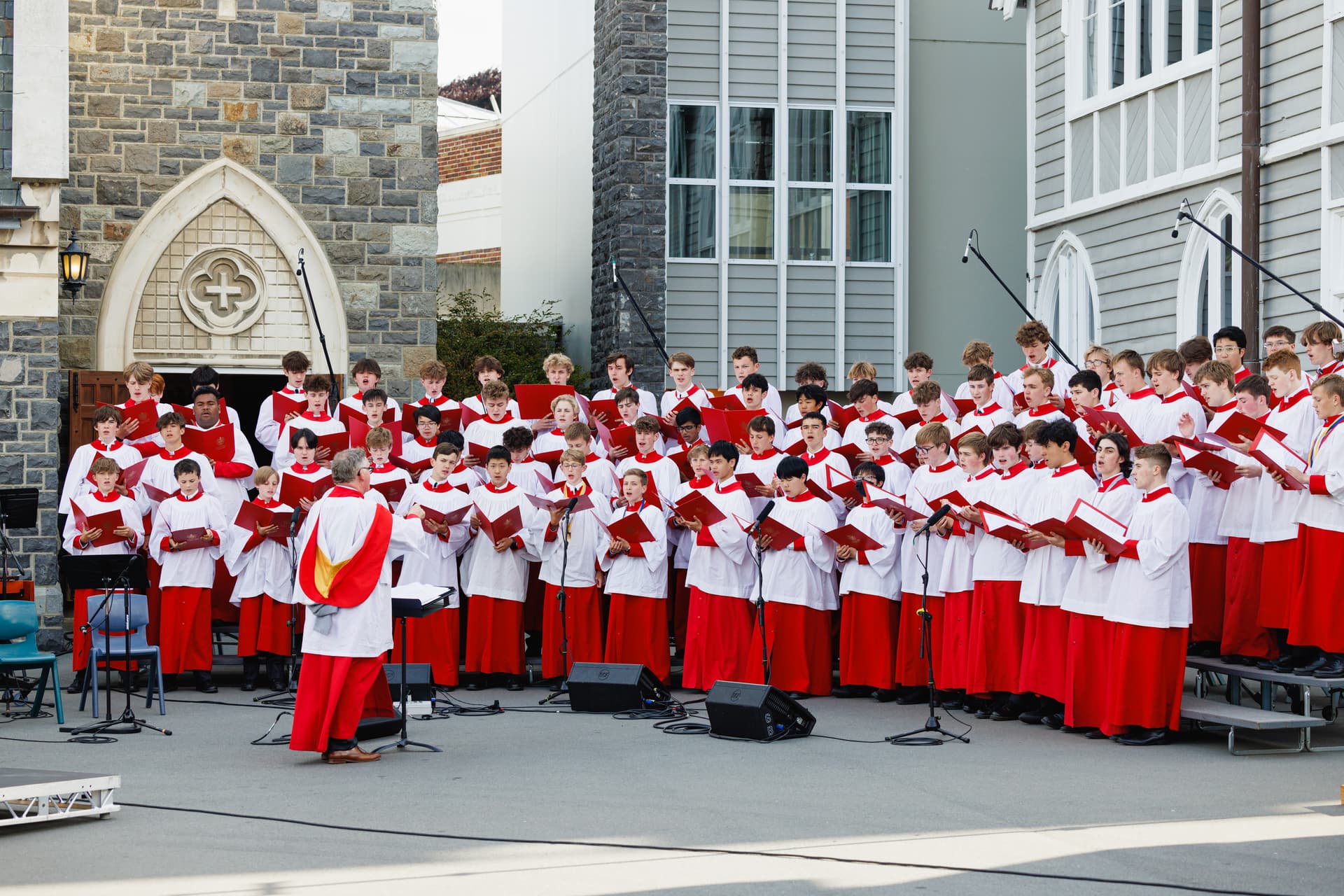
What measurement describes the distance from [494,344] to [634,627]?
961cm

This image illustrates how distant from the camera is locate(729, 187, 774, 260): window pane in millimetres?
19375

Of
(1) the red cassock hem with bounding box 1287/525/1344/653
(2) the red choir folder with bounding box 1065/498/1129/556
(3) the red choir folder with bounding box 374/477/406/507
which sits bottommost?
(1) the red cassock hem with bounding box 1287/525/1344/653

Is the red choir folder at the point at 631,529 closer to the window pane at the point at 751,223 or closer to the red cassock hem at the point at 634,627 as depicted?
the red cassock hem at the point at 634,627

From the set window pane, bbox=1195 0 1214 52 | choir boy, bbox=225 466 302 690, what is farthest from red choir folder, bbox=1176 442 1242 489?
window pane, bbox=1195 0 1214 52

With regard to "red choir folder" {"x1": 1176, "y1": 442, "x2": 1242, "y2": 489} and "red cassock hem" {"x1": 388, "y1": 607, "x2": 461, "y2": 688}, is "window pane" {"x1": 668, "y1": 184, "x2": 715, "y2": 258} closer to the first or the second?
"red cassock hem" {"x1": 388, "y1": 607, "x2": 461, "y2": 688}

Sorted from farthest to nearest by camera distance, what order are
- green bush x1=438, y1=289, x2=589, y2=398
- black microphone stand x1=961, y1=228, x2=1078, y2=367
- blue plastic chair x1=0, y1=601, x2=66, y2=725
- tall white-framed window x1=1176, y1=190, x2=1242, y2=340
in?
green bush x1=438, y1=289, x2=589, y2=398 < tall white-framed window x1=1176, y1=190, x2=1242, y2=340 < black microphone stand x1=961, y1=228, x2=1078, y2=367 < blue plastic chair x1=0, y1=601, x2=66, y2=725

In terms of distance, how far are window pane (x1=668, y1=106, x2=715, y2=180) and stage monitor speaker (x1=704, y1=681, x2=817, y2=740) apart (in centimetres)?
1052

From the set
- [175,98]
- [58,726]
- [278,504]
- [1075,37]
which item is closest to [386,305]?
[175,98]

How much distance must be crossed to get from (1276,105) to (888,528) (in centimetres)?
617

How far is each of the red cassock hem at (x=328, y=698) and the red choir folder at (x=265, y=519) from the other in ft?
9.12

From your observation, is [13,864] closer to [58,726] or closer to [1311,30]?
[58,726]

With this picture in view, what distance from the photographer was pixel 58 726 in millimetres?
10211

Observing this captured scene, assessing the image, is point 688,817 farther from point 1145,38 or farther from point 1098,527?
point 1145,38

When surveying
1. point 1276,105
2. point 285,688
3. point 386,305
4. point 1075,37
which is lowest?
point 285,688
